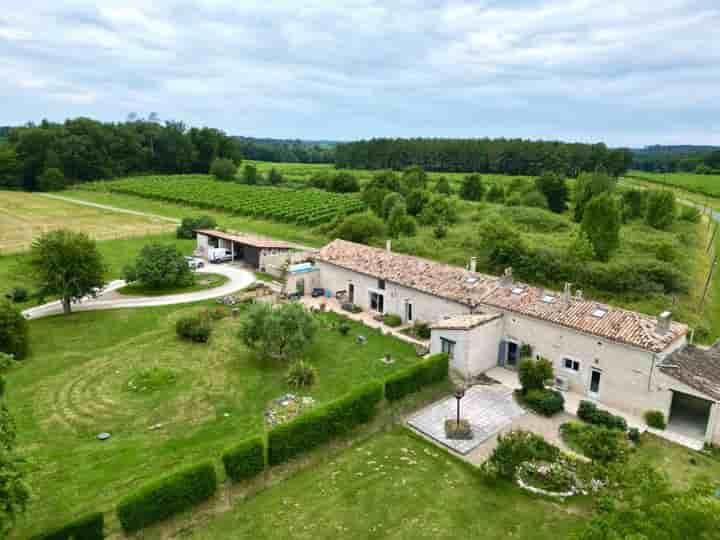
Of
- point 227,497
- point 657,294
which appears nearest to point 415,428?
point 227,497

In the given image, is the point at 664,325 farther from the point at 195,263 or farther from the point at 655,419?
the point at 195,263

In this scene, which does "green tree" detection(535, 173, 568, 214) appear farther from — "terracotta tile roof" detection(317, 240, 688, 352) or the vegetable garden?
"terracotta tile roof" detection(317, 240, 688, 352)

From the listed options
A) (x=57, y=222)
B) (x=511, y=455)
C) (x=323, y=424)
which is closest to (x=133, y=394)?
(x=323, y=424)

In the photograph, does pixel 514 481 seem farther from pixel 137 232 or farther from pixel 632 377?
pixel 137 232

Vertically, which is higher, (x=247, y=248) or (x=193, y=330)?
(x=247, y=248)

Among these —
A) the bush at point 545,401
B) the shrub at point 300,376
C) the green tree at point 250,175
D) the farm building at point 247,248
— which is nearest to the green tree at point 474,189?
the farm building at point 247,248

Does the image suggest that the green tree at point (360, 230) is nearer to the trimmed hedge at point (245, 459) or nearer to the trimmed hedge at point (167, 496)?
the trimmed hedge at point (245, 459)

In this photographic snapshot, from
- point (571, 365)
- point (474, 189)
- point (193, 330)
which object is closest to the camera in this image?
point (571, 365)
